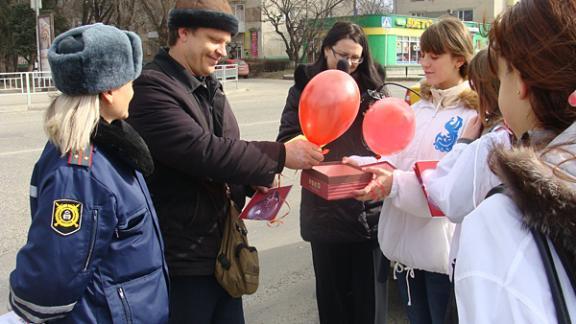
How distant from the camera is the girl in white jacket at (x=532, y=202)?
950mm

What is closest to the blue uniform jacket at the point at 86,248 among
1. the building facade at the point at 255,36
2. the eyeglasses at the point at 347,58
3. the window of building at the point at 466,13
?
the eyeglasses at the point at 347,58

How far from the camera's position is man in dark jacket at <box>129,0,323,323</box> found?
6.78ft

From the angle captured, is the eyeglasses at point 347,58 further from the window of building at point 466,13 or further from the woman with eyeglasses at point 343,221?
the window of building at point 466,13

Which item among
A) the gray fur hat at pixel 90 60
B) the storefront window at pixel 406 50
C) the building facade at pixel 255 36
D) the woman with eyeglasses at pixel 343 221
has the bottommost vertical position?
the woman with eyeglasses at pixel 343 221

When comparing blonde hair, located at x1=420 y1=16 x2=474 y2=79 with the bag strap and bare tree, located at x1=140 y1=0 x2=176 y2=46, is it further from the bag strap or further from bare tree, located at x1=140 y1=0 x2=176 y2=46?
bare tree, located at x1=140 y1=0 x2=176 y2=46

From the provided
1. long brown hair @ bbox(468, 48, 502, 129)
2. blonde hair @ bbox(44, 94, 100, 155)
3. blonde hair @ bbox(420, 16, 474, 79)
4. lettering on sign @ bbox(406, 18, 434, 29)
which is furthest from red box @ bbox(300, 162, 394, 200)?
lettering on sign @ bbox(406, 18, 434, 29)

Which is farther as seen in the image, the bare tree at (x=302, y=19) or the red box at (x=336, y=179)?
the bare tree at (x=302, y=19)

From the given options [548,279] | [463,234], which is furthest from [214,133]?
[548,279]

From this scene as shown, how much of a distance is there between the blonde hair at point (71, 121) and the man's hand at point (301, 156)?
2.72 feet

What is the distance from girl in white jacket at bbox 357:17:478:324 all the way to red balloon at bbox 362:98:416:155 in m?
0.13

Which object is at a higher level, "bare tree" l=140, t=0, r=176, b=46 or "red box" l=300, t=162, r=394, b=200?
"bare tree" l=140, t=0, r=176, b=46

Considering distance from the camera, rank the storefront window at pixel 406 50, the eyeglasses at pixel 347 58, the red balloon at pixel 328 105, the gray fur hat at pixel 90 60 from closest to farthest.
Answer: the gray fur hat at pixel 90 60 → the red balloon at pixel 328 105 → the eyeglasses at pixel 347 58 → the storefront window at pixel 406 50

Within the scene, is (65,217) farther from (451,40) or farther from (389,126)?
(451,40)

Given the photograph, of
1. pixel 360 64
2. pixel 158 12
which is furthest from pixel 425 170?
pixel 158 12
